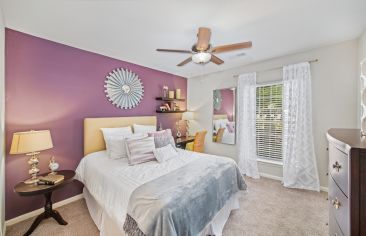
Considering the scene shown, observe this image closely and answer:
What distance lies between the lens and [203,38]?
1.85 m

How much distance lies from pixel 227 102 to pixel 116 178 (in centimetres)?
309

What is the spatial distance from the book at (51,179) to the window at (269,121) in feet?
12.0

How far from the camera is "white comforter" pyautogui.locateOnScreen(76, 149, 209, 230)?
1579 mm

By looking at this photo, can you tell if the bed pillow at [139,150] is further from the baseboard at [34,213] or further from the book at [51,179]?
the baseboard at [34,213]

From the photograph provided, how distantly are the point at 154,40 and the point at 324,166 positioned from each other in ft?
11.8

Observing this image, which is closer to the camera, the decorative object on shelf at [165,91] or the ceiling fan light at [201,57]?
the ceiling fan light at [201,57]

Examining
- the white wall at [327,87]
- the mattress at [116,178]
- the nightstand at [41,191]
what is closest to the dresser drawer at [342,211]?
the mattress at [116,178]

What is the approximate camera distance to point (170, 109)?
4320 mm

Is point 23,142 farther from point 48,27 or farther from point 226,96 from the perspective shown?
point 226,96

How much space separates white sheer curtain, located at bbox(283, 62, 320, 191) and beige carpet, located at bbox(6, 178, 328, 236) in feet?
0.88

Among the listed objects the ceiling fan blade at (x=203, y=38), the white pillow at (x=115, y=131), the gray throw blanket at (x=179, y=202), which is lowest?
the gray throw blanket at (x=179, y=202)

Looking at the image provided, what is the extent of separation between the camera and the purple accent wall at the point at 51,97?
81.4 inches

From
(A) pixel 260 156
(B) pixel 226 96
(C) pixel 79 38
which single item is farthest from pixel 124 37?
(A) pixel 260 156

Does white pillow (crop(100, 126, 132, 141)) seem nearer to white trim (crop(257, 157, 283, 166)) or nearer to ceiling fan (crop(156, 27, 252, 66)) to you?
ceiling fan (crop(156, 27, 252, 66))
